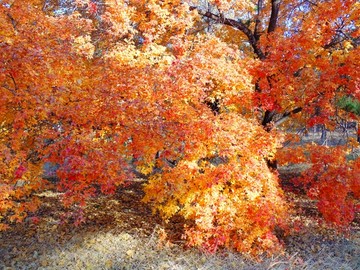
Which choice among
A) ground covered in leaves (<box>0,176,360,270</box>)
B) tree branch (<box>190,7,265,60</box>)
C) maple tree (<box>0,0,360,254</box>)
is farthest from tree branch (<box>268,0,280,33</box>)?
ground covered in leaves (<box>0,176,360,270</box>)

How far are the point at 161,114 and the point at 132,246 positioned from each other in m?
3.65

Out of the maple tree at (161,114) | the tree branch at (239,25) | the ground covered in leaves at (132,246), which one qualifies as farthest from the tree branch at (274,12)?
the ground covered in leaves at (132,246)

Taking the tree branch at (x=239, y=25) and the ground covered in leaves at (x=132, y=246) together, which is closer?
the ground covered in leaves at (x=132, y=246)

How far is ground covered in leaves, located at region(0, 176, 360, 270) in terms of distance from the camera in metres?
8.30

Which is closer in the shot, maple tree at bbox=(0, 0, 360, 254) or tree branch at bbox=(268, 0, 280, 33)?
maple tree at bbox=(0, 0, 360, 254)

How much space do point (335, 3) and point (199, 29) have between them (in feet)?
16.4

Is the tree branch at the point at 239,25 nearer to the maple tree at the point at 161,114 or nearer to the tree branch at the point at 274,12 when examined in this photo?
the tree branch at the point at 274,12

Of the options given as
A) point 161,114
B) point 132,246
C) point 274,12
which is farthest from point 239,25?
point 132,246

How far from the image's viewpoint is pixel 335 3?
33.0 ft

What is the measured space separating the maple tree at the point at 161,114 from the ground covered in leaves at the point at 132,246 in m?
0.59

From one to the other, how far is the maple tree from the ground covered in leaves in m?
0.59

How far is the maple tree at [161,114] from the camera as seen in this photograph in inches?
279

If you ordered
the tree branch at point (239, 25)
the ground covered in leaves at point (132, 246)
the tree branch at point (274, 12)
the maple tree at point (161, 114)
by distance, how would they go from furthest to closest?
the tree branch at point (239, 25) < the tree branch at point (274, 12) < the ground covered in leaves at point (132, 246) < the maple tree at point (161, 114)

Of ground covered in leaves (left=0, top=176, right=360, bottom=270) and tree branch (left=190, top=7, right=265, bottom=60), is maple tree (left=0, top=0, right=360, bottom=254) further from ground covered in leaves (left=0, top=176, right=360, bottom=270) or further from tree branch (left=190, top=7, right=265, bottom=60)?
tree branch (left=190, top=7, right=265, bottom=60)
